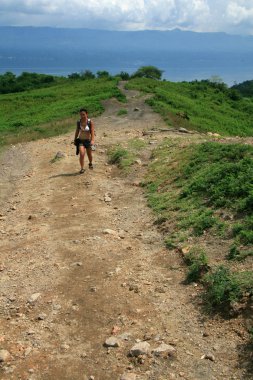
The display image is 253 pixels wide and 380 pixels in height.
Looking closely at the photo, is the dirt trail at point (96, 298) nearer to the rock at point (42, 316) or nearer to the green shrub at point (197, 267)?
the rock at point (42, 316)

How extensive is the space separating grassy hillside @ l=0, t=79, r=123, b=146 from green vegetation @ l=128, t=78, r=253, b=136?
323cm

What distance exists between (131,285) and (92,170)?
321 inches

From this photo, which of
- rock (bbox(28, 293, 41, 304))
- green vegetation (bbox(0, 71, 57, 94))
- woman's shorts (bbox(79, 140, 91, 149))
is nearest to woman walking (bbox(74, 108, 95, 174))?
woman's shorts (bbox(79, 140, 91, 149))

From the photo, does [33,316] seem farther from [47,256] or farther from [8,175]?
[8,175]

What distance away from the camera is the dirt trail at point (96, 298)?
5.86 meters

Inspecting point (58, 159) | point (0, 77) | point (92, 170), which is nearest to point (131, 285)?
point (92, 170)

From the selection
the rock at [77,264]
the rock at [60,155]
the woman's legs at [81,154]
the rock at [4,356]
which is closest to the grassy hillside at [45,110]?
the rock at [60,155]

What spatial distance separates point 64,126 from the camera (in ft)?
84.2

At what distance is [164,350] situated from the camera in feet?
19.6

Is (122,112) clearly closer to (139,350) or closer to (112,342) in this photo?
(112,342)

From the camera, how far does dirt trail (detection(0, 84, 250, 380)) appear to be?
586 cm

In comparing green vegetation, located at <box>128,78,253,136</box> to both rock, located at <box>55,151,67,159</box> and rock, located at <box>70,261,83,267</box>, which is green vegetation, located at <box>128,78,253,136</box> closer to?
rock, located at <box>55,151,67,159</box>

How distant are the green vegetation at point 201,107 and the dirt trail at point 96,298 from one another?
14.4 meters

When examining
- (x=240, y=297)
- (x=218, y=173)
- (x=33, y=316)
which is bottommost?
(x=33, y=316)
